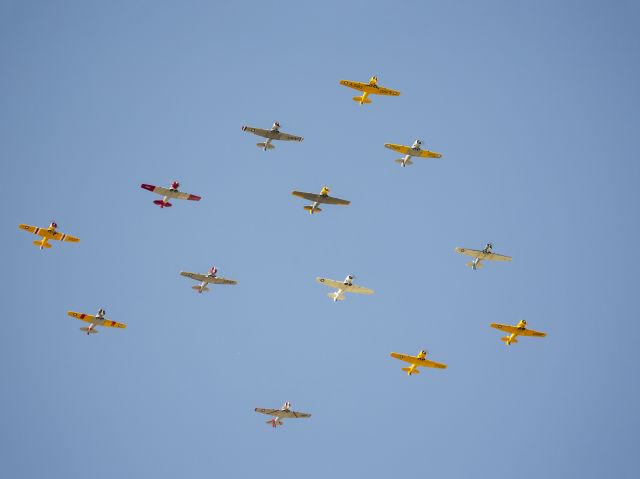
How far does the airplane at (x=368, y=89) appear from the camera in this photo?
6544cm

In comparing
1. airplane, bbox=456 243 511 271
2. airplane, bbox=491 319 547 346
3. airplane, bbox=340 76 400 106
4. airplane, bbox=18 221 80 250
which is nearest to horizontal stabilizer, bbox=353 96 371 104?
airplane, bbox=340 76 400 106

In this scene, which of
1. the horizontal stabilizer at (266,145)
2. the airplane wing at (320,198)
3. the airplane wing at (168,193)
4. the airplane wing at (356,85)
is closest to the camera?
the airplane wing at (168,193)

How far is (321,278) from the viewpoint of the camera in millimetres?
67000

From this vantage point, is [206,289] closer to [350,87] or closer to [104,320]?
[104,320]

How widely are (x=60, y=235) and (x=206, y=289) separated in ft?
Result: 35.8

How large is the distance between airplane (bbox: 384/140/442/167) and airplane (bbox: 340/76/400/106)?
3642mm

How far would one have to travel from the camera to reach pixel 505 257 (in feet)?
223

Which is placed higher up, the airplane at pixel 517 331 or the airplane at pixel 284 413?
the airplane at pixel 517 331

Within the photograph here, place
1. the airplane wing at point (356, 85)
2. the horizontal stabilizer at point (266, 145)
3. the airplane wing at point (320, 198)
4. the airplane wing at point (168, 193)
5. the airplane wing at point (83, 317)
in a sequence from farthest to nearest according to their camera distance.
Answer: the airplane wing at point (83, 317) → the horizontal stabilizer at point (266, 145) → the airplane wing at point (356, 85) → the airplane wing at point (320, 198) → the airplane wing at point (168, 193)

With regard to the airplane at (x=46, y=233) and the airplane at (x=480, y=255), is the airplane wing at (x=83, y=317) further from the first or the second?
the airplane at (x=480, y=255)

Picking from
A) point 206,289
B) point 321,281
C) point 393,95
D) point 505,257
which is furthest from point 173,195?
point 505,257

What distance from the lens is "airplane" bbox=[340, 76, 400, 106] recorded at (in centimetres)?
6544

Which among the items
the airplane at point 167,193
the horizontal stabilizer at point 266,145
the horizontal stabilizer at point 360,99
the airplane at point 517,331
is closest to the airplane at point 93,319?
the airplane at point 167,193

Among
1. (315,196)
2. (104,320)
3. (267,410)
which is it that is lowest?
(267,410)
